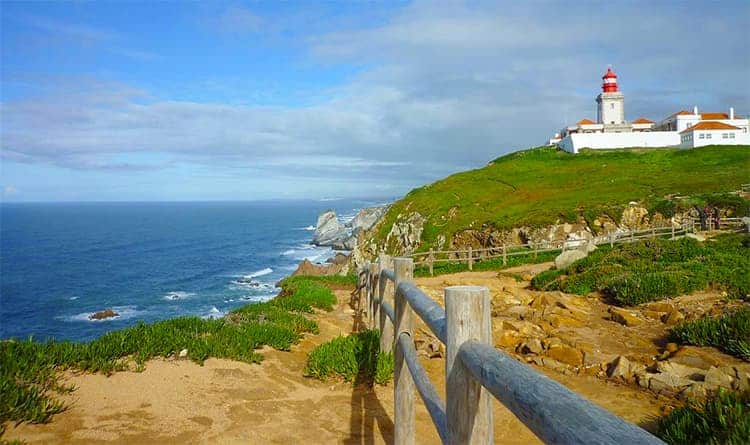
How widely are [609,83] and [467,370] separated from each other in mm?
86108

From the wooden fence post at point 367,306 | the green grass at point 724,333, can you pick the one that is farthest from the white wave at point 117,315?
the green grass at point 724,333

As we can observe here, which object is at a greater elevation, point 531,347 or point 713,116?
point 713,116

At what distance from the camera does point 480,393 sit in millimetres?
2188

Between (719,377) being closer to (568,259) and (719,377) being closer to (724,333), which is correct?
(724,333)

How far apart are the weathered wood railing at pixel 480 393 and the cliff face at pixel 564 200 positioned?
27.4 metres

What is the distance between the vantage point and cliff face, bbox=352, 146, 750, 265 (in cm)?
3106

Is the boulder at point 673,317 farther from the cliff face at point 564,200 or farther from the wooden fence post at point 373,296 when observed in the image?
the cliff face at point 564,200

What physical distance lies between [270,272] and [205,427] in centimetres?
5575

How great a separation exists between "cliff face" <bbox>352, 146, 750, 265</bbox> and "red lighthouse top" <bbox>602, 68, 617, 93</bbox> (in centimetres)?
1841

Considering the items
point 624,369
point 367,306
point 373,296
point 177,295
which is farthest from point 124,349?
point 177,295

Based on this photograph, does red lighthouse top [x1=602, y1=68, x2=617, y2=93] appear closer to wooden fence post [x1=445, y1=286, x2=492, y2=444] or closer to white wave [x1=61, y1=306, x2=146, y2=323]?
white wave [x1=61, y1=306, x2=146, y2=323]

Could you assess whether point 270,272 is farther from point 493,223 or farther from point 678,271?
point 678,271

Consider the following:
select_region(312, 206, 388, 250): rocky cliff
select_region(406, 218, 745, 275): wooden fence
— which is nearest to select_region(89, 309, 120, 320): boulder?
select_region(406, 218, 745, 275): wooden fence

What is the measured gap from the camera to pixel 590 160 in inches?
2344
